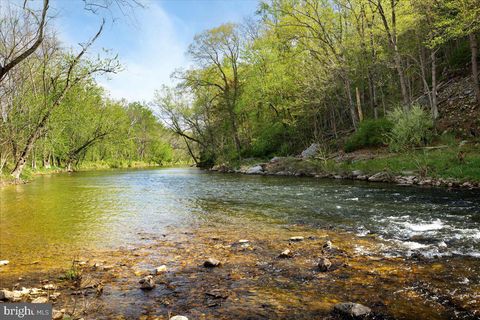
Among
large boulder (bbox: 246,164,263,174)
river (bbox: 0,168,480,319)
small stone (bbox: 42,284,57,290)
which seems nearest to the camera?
small stone (bbox: 42,284,57,290)

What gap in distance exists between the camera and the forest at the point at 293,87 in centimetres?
2177

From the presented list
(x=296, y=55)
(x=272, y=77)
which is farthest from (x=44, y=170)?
(x=296, y=55)

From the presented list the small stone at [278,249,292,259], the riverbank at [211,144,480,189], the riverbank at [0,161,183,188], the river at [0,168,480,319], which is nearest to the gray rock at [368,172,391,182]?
the riverbank at [211,144,480,189]

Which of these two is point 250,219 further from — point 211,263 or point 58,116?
point 58,116

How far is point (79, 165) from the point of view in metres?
54.4

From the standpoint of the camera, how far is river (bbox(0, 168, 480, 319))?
688cm

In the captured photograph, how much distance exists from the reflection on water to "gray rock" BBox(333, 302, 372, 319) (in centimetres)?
273

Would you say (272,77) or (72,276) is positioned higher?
(272,77)

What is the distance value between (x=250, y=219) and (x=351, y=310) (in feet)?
20.8

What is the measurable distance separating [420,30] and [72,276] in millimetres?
26358

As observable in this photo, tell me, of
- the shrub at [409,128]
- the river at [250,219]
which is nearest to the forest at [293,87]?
the shrub at [409,128]

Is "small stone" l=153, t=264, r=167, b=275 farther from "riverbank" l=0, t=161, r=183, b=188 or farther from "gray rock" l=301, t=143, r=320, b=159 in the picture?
"gray rock" l=301, t=143, r=320, b=159

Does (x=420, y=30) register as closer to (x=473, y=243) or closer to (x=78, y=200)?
(x=473, y=243)

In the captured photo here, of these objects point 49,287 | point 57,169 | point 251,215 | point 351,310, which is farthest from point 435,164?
point 57,169
